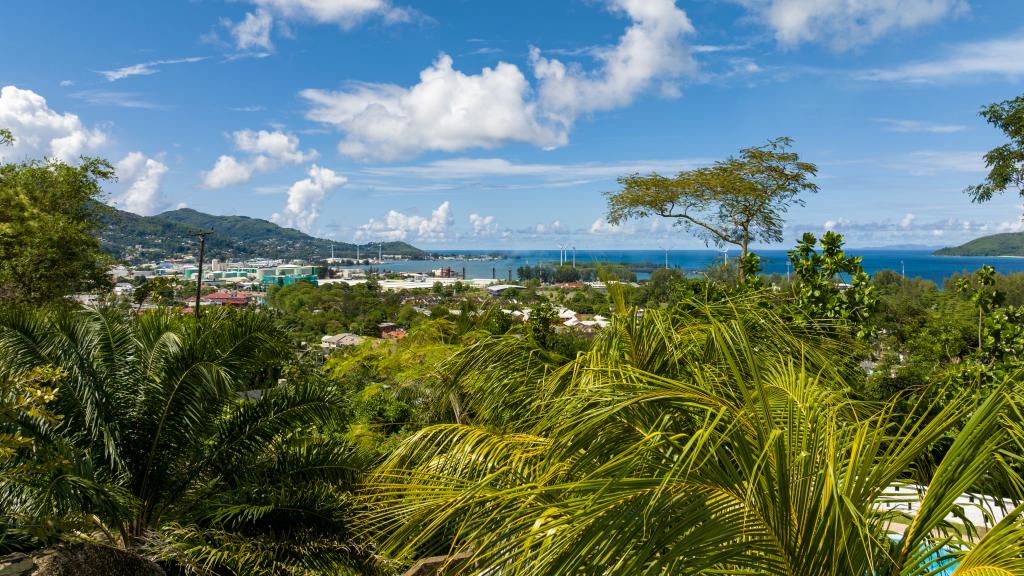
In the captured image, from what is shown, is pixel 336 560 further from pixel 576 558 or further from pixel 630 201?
pixel 630 201

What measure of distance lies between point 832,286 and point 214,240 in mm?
116903

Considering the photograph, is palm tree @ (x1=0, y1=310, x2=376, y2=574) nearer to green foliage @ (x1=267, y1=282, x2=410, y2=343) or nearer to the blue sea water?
the blue sea water

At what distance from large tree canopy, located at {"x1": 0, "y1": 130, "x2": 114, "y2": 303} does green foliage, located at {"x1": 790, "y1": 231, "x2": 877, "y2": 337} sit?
12458 mm

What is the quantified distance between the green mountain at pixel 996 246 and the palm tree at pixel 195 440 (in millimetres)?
78188

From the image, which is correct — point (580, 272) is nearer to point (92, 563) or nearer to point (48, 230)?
point (48, 230)

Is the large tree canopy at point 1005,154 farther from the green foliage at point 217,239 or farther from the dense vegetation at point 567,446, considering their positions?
the green foliage at point 217,239

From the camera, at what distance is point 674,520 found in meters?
1.65

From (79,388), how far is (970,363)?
8.54m

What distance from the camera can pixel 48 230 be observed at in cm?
1222

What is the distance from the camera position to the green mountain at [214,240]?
69.0 metres

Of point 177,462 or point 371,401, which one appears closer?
point 177,462

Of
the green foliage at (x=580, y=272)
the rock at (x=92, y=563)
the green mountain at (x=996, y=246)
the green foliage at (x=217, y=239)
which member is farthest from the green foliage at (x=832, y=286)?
the green mountain at (x=996, y=246)

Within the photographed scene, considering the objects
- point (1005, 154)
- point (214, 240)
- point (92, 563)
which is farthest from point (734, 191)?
point (214, 240)

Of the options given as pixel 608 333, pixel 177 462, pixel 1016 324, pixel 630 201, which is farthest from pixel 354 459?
pixel 630 201
